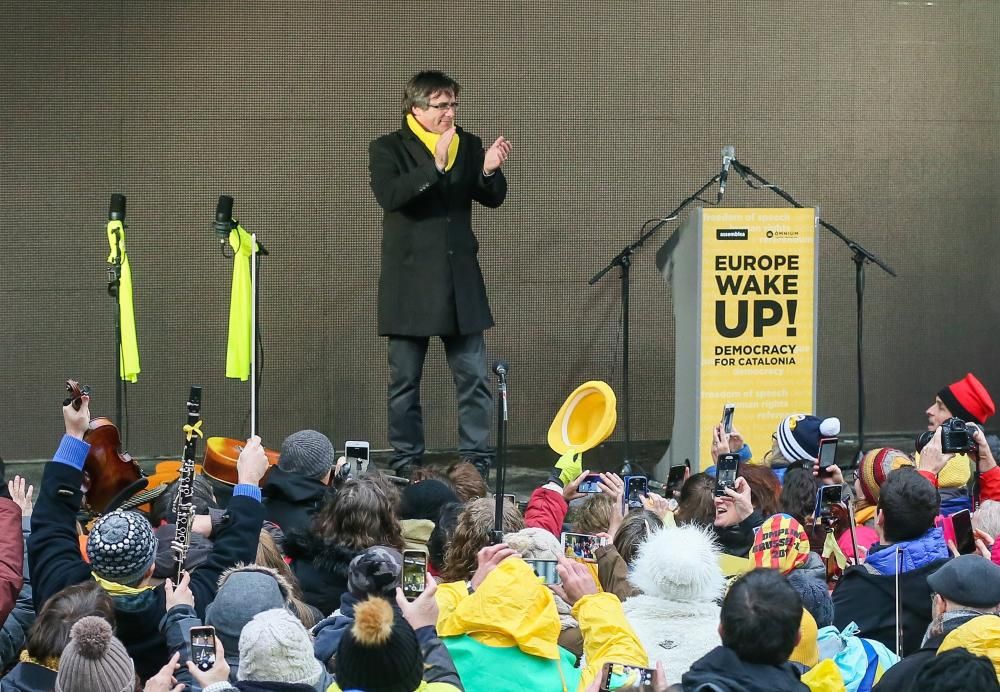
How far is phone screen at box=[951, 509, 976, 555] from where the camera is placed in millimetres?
3760

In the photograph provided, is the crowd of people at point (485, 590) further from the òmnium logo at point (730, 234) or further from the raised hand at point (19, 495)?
the òmnium logo at point (730, 234)

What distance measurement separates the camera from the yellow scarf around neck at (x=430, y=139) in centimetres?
601

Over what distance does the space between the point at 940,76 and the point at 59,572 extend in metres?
6.55

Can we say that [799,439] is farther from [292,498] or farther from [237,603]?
[237,603]

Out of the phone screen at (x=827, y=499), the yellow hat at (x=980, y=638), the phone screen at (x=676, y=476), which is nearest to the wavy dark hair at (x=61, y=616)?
the yellow hat at (x=980, y=638)

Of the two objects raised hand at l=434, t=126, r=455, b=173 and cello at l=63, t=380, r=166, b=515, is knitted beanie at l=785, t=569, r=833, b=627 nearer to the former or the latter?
cello at l=63, t=380, r=166, b=515

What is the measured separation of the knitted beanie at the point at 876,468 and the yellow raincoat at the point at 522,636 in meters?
2.08

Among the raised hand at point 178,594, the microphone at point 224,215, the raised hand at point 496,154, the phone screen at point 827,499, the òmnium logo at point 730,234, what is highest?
the raised hand at point 496,154

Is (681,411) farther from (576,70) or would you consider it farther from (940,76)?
(940,76)

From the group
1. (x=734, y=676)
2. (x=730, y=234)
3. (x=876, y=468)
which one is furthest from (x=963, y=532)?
(x=730, y=234)

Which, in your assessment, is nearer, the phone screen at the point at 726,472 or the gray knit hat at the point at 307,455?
the phone screen at the point at 726,472

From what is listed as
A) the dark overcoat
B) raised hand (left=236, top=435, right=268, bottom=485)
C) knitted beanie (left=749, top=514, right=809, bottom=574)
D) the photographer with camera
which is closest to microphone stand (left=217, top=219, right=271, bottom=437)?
the dark overcoat

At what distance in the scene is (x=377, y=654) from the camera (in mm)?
2320

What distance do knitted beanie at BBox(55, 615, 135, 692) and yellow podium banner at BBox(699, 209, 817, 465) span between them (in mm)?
4140
